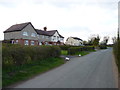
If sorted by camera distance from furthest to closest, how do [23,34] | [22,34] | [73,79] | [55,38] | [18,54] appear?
[55,38], [23,34], [22,34], [18,54], [73,79]

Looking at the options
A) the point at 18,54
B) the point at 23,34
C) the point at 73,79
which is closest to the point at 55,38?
the point at 23,34

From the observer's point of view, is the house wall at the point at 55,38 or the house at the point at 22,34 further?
the house wall at the point at 55,38

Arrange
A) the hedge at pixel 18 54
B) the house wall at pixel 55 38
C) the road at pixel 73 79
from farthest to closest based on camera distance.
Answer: the house wall at pixel 55 38 < the hedge at pixel 18 54 < the road at pixel 73 79

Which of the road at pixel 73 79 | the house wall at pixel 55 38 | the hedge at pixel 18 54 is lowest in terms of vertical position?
the road at pixel 73 79

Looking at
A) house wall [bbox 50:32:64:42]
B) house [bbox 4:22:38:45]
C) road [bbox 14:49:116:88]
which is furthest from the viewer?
house wall [bbox 50:32:64:42]

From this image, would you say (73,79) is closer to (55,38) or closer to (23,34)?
(23,34)

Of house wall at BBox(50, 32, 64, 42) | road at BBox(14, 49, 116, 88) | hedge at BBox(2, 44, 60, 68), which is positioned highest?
house wall at BBox(50, 32, 64, 42)

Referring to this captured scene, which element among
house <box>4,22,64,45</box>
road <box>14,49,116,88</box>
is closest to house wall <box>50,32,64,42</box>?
house <box>4,22,64,45</box>

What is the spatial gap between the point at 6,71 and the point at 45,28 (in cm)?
4853

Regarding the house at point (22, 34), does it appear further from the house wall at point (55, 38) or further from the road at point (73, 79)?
the road at point (73, 79)

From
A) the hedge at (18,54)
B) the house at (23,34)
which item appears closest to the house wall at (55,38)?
the house at (23,34)

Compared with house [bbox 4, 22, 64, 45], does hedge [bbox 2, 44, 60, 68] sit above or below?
below

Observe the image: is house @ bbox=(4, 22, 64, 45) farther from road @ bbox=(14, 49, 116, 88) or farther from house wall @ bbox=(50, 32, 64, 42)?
road @ bbox=(14, 49, 116, 88)

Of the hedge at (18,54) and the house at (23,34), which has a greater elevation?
the house at (23,34)
